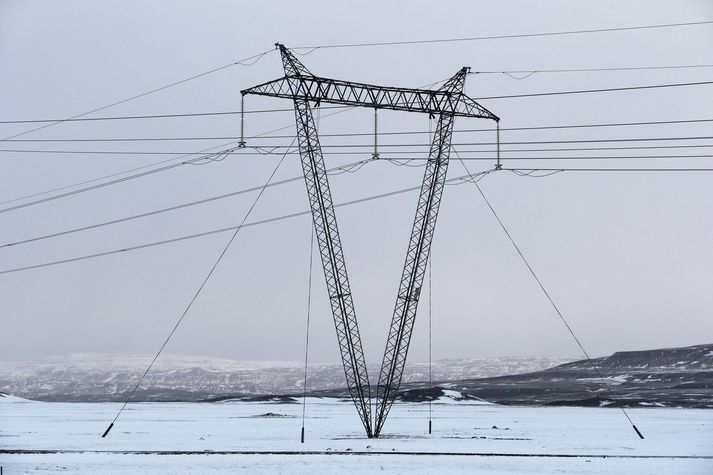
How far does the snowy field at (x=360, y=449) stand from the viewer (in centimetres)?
4697

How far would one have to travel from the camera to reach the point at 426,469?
46.2 meters

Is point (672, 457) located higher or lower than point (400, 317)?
lower

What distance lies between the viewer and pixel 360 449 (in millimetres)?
58750

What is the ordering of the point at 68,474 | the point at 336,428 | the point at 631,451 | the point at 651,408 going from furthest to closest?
the point at 651,408 → the point at 336,428 → the point at 631,451 → the point at 68,474

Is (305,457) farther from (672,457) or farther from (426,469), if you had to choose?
(672,457)

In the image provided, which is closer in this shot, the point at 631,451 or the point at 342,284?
the point at 631,451

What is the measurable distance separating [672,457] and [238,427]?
1880 inches

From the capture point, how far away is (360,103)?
66.5 meters

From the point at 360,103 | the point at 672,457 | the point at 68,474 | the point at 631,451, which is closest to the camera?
the point at 68,474

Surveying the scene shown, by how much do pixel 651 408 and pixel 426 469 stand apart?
10133cm

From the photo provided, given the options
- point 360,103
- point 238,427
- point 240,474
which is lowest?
point 240,474

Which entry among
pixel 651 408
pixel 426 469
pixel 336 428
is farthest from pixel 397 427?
pixel 651 408

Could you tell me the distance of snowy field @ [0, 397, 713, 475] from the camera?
4697 centimetres

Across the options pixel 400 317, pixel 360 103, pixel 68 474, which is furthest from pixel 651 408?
pixel 68 474
